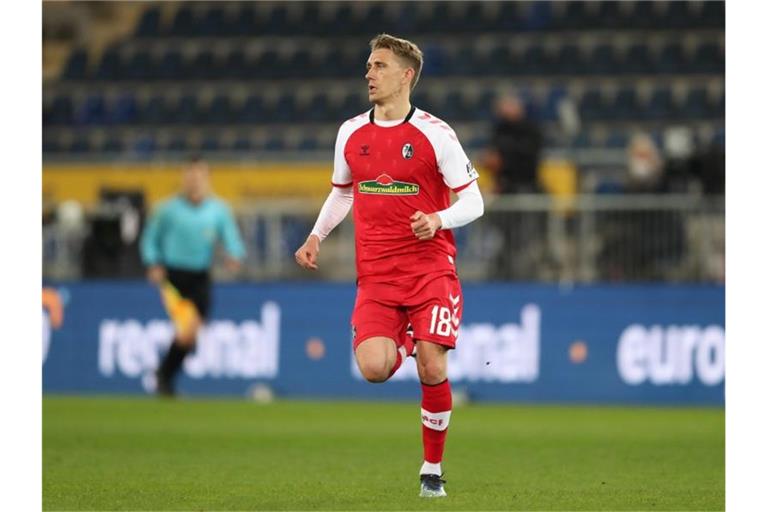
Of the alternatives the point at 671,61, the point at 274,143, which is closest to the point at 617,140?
the point at 671,61

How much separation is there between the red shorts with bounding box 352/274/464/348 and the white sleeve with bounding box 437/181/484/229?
14.1 inches

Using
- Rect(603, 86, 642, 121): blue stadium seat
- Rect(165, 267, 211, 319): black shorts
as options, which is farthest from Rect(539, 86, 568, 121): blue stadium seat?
Rect(165, 267, 211, 319): black shorts

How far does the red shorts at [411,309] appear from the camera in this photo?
803 centimetres

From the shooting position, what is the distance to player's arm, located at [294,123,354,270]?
8.25m

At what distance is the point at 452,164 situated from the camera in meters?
8.05

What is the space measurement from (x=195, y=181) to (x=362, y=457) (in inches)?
255

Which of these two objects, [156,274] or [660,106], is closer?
[156,274]

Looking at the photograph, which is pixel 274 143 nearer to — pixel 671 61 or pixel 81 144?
pixel 81 144

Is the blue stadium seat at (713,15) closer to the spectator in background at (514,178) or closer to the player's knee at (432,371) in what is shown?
the spectator in background at (514,178)

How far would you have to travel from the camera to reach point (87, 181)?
21109 millimetres
